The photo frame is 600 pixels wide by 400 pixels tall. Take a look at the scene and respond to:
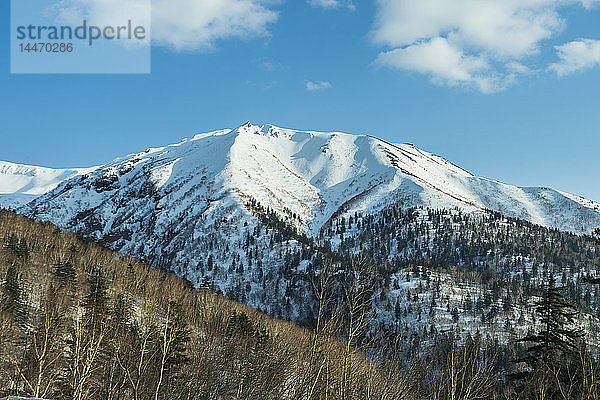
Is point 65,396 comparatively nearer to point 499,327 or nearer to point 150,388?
point 150,388

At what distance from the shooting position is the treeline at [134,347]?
38.6 ft

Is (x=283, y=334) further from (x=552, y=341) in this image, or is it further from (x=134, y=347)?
(x=552, y=341)

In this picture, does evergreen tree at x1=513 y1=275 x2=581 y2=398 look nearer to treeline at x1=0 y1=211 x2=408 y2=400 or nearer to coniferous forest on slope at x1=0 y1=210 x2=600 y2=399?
coniferous forest on slope at x1=0 y1=210 x2=600 y2=399

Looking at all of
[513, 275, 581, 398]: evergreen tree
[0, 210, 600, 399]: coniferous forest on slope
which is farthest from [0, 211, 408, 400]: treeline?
[513, 275, 581, 398]: evergreen tree

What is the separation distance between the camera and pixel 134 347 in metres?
23.5

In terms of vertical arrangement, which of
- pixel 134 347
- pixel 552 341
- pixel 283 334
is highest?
pixel 552 341

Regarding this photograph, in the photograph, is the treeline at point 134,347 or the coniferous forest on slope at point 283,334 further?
the treeline at point 134,347

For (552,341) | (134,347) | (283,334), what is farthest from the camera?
(283,334)

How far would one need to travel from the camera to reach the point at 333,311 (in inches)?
435

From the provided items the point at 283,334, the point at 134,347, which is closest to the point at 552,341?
the point at 134,347

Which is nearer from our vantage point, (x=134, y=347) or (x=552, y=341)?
Result: (x=552, y=341)

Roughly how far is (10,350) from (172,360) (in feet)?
47.9

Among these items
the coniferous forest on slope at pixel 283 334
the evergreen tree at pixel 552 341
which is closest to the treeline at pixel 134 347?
the coniferous forest on slope at pixel 283 334

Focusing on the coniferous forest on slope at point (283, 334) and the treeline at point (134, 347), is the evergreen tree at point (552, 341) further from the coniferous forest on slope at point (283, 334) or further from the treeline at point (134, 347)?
the treeline at point (134, 347)
